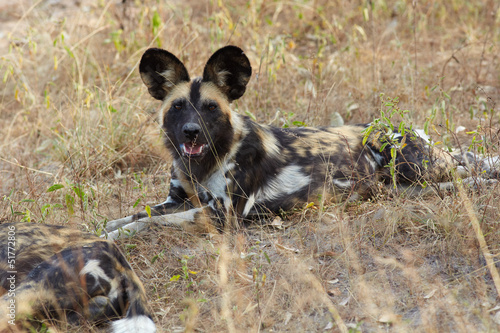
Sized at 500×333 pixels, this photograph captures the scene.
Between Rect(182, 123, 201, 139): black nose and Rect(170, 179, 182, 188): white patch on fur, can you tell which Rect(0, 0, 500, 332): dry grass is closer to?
Rect(170, 179, 182, 188): white patch on fur

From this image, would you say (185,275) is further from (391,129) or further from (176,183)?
(391,129)

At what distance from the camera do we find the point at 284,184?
12.0 feet

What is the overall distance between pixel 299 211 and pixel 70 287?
1697 mm

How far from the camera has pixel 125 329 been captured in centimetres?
218

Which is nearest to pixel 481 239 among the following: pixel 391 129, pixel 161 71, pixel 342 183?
pixel 391 129

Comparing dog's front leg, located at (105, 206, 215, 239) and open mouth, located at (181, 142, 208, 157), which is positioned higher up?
open mouth, located at (181, 142, 208, 157)

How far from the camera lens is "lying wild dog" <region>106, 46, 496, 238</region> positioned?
3.44 m

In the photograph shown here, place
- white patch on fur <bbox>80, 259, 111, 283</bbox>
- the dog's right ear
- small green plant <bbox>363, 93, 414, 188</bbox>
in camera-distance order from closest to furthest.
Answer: white patch on fur <bbox>80, 259, 111, 283</bbox>
small green plant <bbox>363, 93, 414, 188</bbox>
the dog's right ear

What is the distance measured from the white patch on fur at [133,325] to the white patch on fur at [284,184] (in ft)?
5.02

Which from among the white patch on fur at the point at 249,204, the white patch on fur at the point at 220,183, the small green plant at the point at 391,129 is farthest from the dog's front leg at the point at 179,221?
the small green plant at the point at 391,129

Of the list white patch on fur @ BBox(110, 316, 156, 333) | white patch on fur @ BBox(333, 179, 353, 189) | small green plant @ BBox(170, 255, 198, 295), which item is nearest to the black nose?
small green plant @ BBox(170, 255, 198, 295)

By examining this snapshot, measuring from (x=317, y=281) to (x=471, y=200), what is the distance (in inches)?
39.3

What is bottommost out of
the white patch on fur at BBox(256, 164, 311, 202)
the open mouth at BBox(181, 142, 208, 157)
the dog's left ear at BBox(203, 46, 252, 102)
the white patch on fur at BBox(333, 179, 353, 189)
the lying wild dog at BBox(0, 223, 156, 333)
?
the white patch on fur at BBox(333, 179, 353, 189)

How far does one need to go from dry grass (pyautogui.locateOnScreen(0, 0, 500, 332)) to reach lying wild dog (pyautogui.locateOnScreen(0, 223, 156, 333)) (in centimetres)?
26
